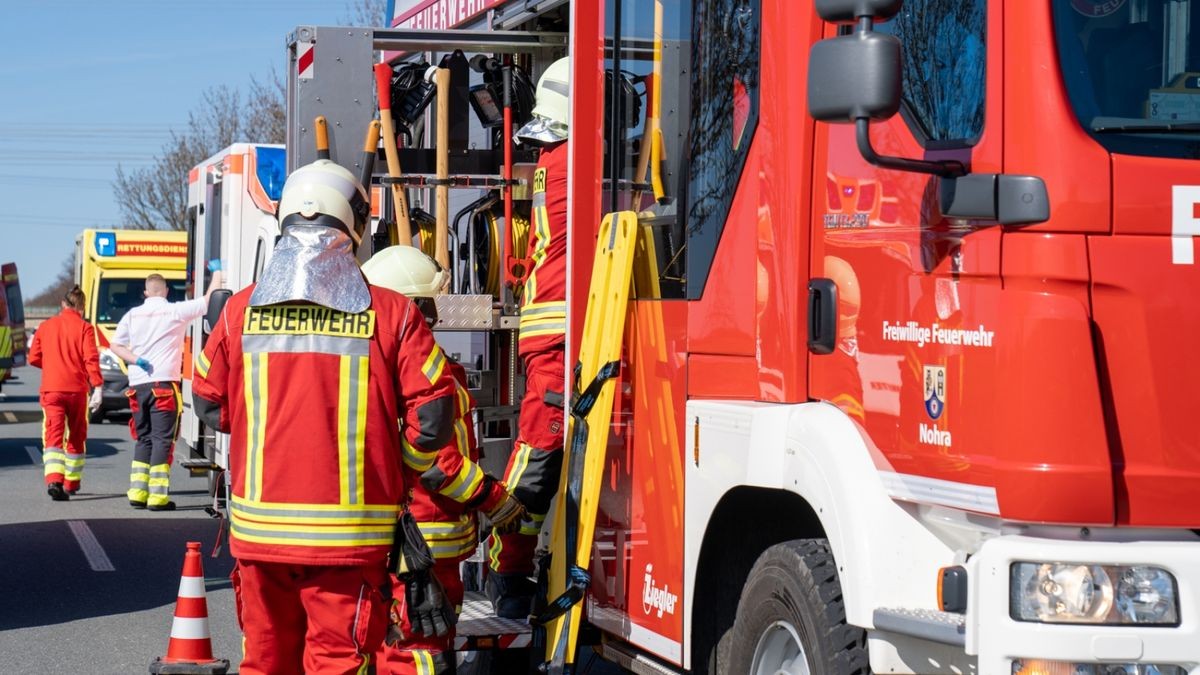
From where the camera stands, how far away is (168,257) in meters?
24.2

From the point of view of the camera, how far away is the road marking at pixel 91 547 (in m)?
10.9

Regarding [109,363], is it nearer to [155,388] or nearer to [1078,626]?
[155,388]

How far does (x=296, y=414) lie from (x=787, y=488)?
153 cm

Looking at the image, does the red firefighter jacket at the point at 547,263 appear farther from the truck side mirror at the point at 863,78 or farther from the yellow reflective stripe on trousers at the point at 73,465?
the yellow reflective stripe on trousers at the point at 73,465

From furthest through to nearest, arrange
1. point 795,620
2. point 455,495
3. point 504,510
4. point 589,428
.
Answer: point 504,510, point 589,428, point 455,495, point 795,620

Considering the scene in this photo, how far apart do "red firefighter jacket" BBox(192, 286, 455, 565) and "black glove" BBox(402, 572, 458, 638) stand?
0.23 m

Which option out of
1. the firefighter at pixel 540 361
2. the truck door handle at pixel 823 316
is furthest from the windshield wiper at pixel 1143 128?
the firefighter at pixel 540 361

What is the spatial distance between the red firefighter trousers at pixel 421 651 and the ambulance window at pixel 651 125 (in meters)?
1.19

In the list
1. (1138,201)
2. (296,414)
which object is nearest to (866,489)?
(1138,201)

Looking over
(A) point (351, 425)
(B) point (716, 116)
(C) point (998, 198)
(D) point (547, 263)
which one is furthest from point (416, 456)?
(C) point (998, 198)

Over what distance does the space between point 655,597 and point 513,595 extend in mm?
1174

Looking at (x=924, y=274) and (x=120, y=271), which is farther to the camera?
(x=120, y=271)

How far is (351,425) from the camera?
16.2 ft

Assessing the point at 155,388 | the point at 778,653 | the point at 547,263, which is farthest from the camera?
the point at 155,388
